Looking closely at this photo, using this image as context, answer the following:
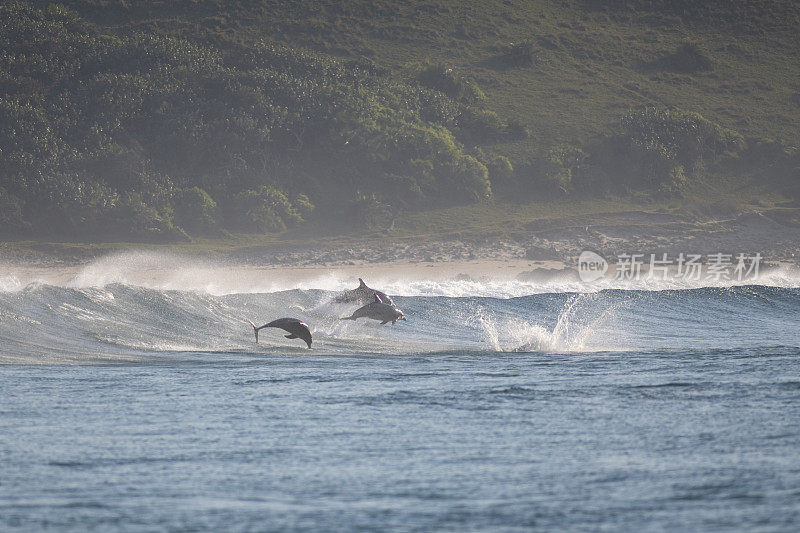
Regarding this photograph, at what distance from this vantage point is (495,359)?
54.1 ft

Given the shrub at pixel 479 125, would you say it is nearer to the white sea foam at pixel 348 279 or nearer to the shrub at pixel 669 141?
the shrub at pixel 669 141

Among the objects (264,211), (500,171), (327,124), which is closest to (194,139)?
(327,124)

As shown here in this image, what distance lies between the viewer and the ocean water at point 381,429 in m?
7.73

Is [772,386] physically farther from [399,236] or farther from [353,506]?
[399,236]

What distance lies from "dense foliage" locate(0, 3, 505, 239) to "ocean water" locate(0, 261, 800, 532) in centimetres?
3293

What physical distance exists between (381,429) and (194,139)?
51138mm

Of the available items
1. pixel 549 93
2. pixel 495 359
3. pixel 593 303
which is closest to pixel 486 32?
pixel 549 93

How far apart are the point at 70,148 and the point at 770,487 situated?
178 ft

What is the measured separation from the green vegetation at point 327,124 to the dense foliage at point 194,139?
12cm

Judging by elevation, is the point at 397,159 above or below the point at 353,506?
above

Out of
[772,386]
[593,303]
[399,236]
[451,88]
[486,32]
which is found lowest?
[772,386]

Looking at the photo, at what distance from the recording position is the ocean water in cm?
773

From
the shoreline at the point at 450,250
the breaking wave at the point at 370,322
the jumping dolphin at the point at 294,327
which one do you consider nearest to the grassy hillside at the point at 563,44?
the shoreline at the point at 450,250

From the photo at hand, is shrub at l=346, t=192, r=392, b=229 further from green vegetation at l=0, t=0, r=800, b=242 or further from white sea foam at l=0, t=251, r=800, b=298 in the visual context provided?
white sea foam at l=0, t=251, r=800, b=298
